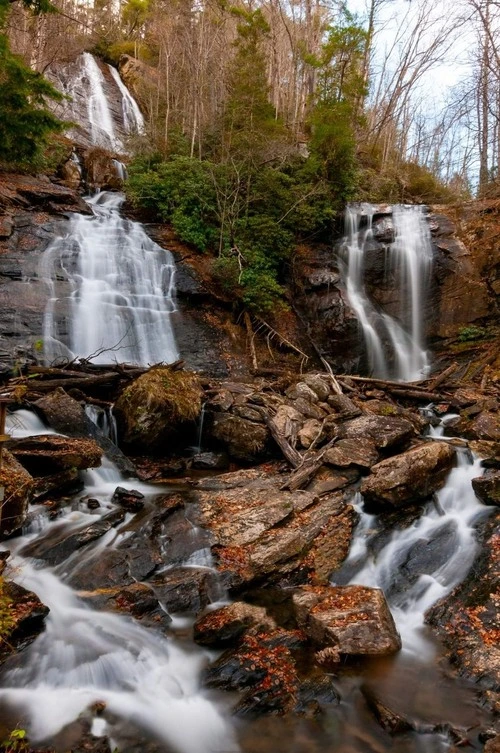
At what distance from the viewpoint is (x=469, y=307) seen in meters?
13.4

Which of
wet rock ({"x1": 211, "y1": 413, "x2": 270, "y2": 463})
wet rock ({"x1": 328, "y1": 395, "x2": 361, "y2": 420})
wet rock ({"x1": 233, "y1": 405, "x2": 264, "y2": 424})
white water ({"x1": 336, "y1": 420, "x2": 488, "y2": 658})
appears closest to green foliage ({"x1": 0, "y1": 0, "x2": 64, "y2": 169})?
wet rock ({"x1": 233, "y1": 405, "x2": 264, "y2": 424})

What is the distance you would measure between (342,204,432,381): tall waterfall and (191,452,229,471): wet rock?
251 inches

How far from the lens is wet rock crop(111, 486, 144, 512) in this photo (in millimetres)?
6730

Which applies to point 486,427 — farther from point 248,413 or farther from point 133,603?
point 133,603

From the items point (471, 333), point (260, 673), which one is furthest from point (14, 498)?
point (471, 333)

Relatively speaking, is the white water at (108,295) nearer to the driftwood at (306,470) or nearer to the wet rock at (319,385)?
the wet rock at (319,385)

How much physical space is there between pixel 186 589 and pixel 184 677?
998mm

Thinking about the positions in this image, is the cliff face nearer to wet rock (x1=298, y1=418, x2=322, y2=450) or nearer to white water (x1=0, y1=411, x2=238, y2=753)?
wet rock (x1=298, y1=418, x2=322, y2=450)

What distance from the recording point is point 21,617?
427 cm

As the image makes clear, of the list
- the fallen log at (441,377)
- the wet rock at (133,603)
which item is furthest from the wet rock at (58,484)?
the fallen log at (441,377)

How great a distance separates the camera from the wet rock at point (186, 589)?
5047 millimetres

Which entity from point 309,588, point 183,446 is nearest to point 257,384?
point 183,446

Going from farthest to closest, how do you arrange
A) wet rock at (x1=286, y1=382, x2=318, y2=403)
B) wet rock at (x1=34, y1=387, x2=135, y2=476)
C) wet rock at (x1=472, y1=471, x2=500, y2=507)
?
wet rock at (x1=286, y1=382, x2=318, y2=403) < wet rock at (x1=34, y1=387, x2=135, y2=476) < wet rock at (x1=472, y1=471, x2=500, y2=507)

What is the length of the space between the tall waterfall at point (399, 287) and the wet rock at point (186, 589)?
931 centimetres
